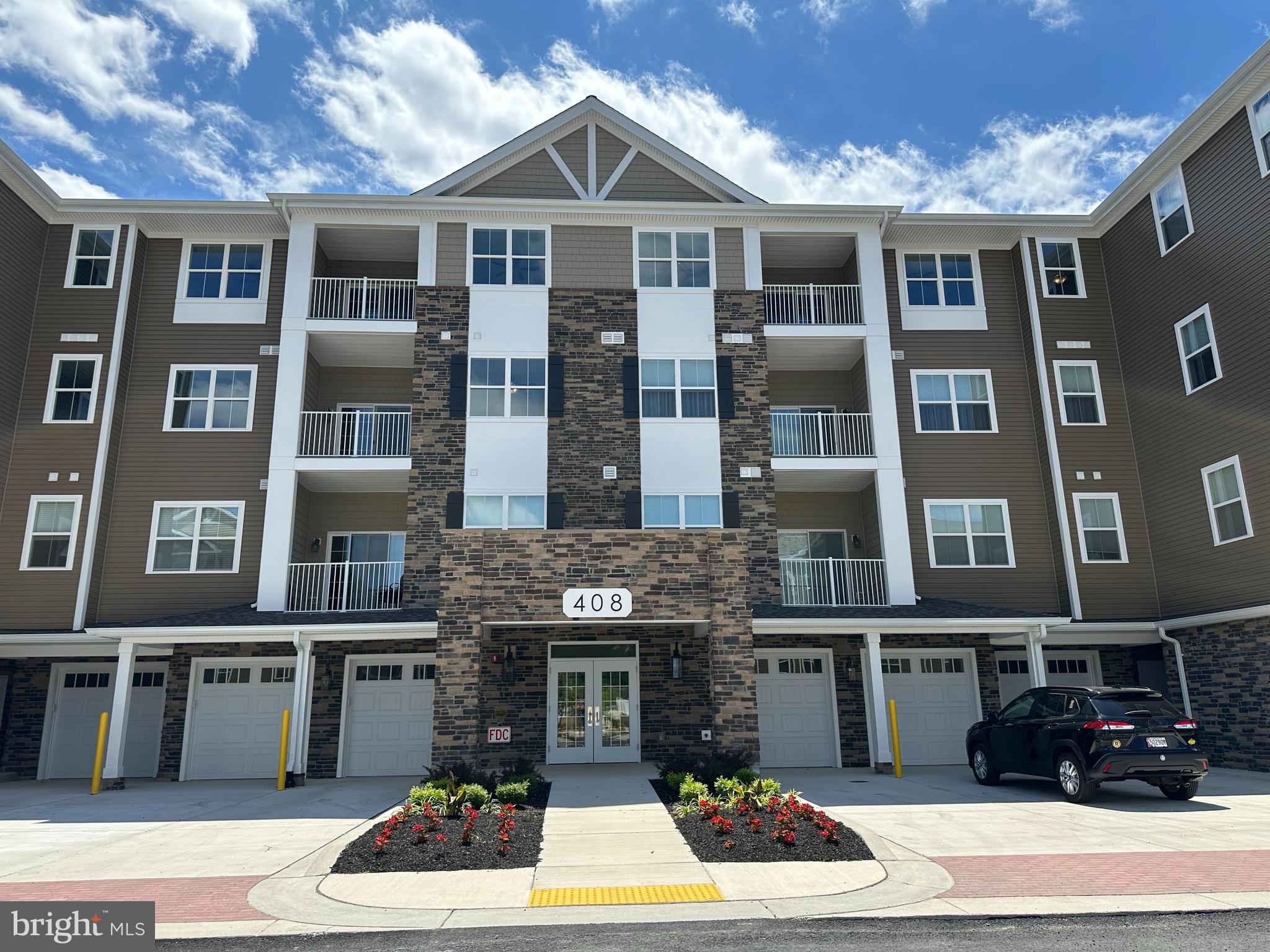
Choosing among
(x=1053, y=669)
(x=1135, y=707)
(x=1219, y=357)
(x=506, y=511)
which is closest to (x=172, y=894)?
(x=506, y=511)

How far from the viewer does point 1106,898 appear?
290 inches

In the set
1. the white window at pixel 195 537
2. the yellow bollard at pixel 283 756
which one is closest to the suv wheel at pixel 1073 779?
the yellow bollard at pixel 283 756

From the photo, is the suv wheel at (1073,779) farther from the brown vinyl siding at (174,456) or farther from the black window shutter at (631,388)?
the brown vinyl siding at (174,456)

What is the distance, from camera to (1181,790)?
12445mm

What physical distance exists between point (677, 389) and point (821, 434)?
3.54 metres

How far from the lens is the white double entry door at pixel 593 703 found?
18.3m

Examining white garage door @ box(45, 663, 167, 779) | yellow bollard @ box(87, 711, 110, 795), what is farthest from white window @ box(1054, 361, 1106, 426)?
white garage door @ box(45, 663, 167, 779)

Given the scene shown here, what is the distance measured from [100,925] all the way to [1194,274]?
2116cm

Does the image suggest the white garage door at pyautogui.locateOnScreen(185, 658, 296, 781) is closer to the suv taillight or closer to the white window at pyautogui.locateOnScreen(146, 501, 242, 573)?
the white window at pyautogui.locateOnScreen(146, 501, 242, 573)

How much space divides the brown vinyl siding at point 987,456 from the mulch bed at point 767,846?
10.8 metres

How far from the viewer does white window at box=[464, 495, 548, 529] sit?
18.5 metres

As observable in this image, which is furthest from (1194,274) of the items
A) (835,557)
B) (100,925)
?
(100,925)

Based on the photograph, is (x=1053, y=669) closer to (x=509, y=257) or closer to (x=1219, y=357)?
(x=1219, y=357)

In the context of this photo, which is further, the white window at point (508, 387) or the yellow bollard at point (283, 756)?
the white window at point (508, 387)
